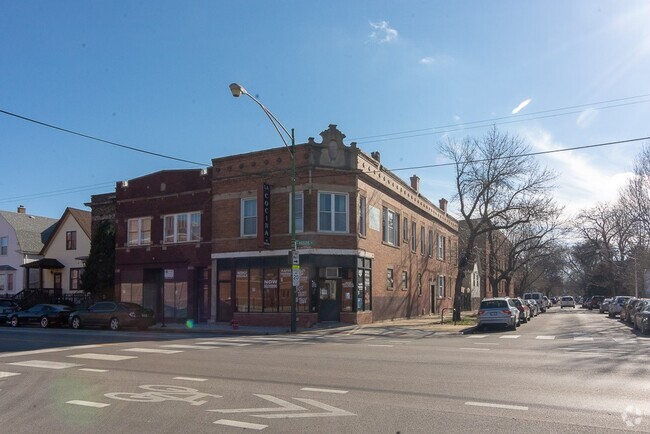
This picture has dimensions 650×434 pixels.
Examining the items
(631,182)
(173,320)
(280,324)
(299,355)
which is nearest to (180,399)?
(299,355)

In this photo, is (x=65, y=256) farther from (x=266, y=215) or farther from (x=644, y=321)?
(x=644, y=321)

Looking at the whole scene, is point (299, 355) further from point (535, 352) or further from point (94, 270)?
point (94, 270)

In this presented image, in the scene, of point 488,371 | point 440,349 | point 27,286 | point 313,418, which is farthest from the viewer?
point 27,286

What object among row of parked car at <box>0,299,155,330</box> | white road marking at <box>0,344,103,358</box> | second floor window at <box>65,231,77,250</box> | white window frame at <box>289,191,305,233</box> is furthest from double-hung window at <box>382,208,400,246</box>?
second floor window at <box>65,231,77,250</box>

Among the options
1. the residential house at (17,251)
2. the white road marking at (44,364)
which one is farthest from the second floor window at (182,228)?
the residential house at (17,251)

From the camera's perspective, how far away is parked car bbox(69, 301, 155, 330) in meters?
27.3

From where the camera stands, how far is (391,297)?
109 feet

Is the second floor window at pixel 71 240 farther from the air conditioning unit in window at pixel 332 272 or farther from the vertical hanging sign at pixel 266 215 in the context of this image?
the air conditioning unit in window at pixel 332 272

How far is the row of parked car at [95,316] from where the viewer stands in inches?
1080

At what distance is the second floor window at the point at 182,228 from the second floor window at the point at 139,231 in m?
1.53

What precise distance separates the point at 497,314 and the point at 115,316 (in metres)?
18.5

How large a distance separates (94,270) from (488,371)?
3205cm

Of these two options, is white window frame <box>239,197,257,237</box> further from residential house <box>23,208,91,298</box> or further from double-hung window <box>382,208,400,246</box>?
residential house <box>23,208,91,298</box>

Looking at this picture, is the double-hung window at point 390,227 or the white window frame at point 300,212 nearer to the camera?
the white window frame at point 300,212
